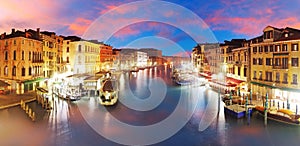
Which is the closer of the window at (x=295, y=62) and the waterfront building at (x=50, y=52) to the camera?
the window at (x=295, y=62)

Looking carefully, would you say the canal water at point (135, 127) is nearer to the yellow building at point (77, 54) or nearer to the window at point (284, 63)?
the window at point (284, 63)

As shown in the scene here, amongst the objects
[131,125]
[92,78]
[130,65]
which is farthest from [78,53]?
[130,65]

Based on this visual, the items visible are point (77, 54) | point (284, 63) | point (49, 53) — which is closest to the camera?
point (284, 63)

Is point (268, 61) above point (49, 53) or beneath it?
beneath

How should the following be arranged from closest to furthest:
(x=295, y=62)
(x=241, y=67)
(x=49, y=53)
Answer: (x=295, y=62), (x=49, y=53), (x=241, y=67)

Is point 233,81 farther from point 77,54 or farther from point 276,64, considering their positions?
point 77,54

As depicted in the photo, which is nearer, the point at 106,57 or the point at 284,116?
the point at 284,116

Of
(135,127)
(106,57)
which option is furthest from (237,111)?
(106,57)

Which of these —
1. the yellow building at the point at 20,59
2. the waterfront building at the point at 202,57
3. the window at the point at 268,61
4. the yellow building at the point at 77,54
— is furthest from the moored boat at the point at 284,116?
the waterfront building at the point at 202,57
